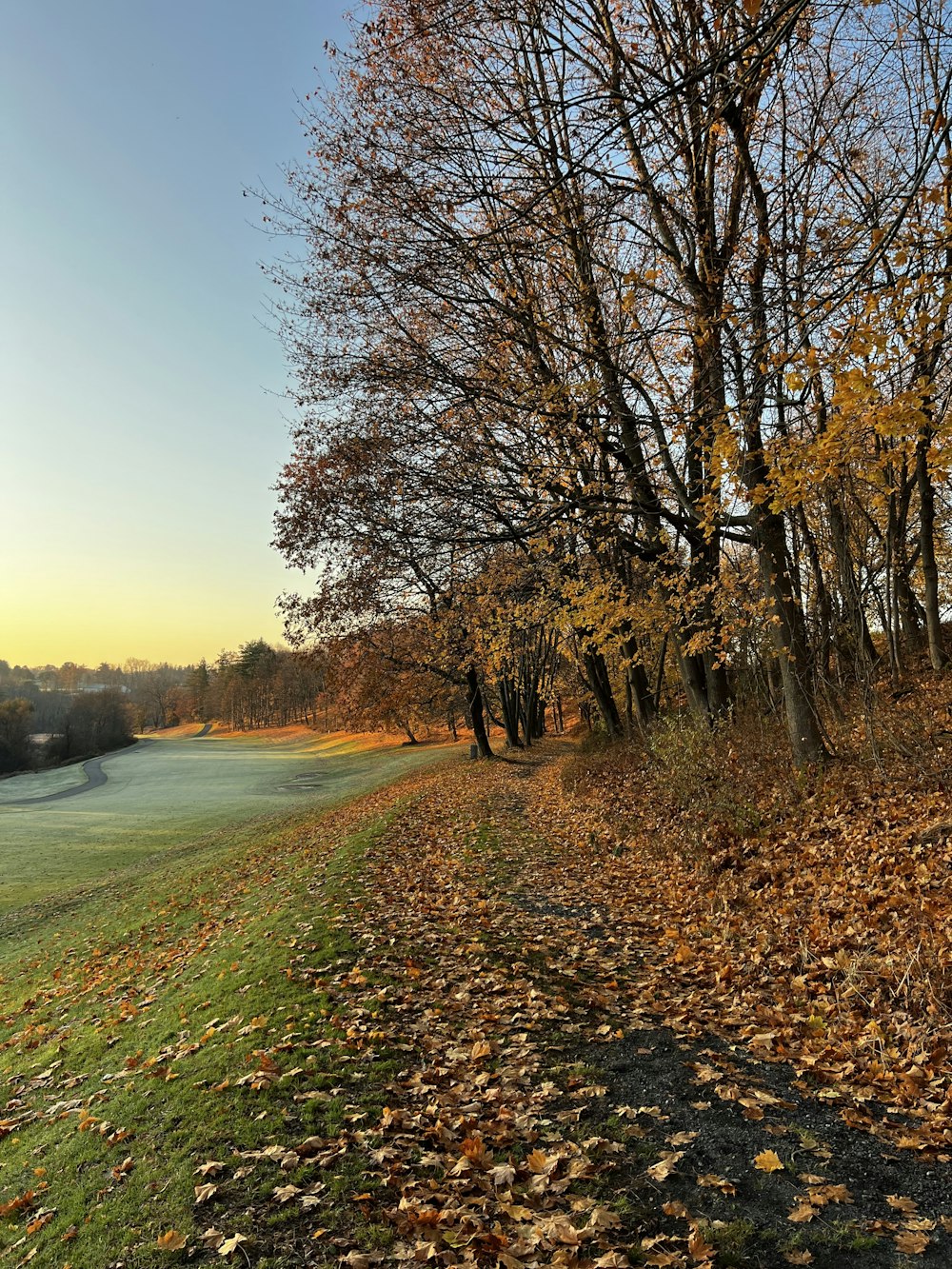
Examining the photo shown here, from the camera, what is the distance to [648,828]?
11078 mm

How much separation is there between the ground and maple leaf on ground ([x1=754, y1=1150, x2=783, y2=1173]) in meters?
0.02

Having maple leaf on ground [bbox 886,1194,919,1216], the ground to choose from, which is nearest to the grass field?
the ground

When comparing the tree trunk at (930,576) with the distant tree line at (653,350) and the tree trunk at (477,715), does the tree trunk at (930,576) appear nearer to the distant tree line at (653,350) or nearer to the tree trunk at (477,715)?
the distant tree line at (653,350)

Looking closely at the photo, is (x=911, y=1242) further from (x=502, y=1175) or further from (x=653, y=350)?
(x=653, y=350)

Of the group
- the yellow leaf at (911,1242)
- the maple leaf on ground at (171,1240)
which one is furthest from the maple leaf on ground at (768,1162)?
the maple leaf on ground at (171,1240)

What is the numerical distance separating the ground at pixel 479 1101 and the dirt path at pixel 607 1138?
2 centimetres

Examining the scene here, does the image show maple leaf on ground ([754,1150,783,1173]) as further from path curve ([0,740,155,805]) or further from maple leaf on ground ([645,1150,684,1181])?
path curve ([0,740,155,805])

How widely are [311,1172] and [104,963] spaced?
26.5ft

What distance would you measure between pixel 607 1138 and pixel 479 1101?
92 centimetres

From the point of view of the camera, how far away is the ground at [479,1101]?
131 inches

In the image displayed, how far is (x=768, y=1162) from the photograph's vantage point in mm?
3635

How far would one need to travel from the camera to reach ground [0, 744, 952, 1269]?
131 inches

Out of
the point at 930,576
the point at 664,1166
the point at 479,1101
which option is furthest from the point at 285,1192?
the point at 930,576

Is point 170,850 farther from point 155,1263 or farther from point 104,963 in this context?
point 155,1263
